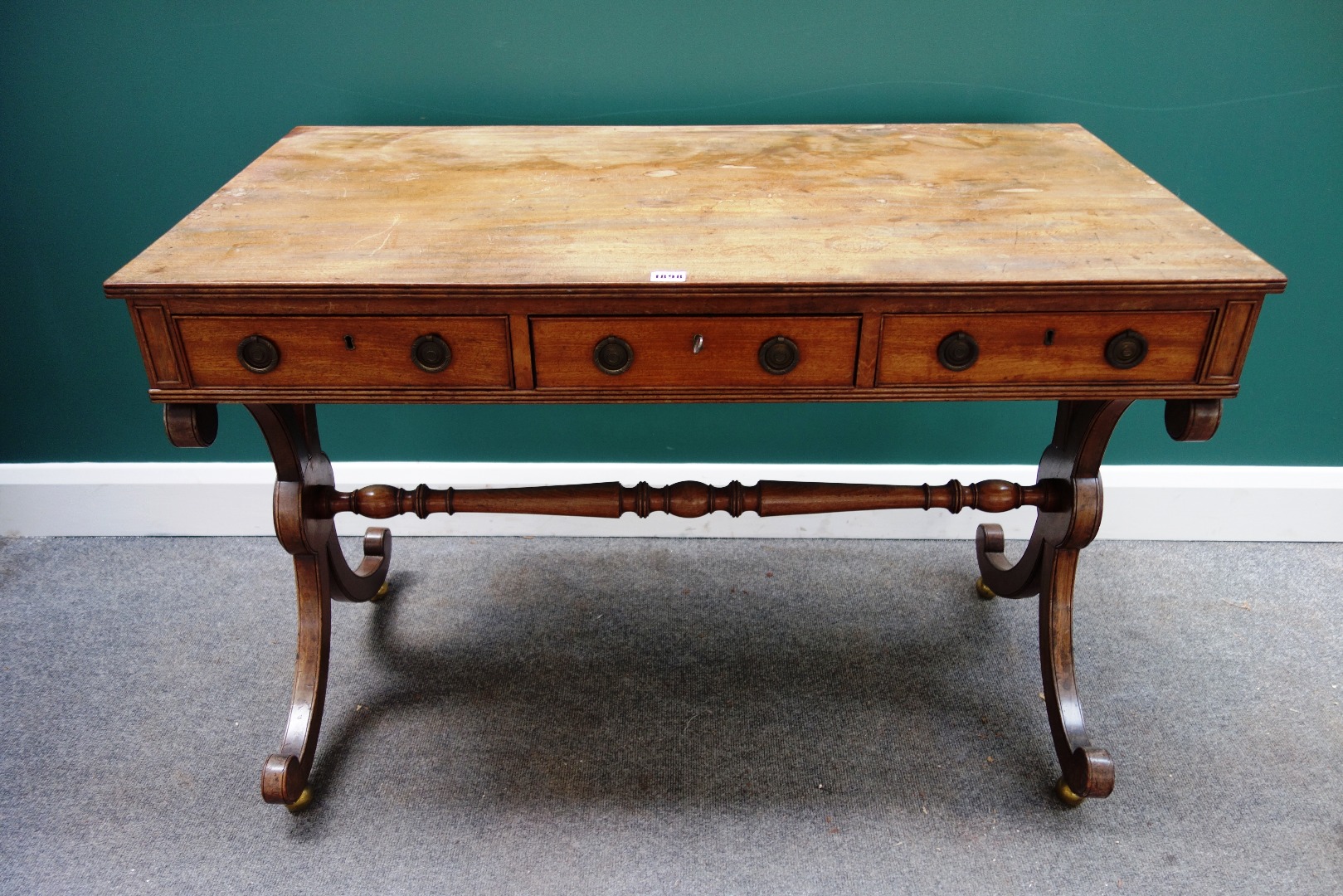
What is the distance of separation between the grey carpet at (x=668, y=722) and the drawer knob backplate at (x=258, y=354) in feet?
2.81

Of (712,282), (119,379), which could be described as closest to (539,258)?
(712,282)

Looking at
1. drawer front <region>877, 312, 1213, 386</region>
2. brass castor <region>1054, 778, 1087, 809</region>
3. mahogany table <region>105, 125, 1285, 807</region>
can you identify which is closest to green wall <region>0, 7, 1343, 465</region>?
mahogany table <region>105, 125, 1285, 807</region>

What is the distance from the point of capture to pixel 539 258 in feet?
4.16

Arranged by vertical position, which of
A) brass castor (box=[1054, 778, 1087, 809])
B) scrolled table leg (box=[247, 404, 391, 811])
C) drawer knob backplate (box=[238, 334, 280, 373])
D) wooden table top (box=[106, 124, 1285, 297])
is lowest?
brass castor (box=[1054, 778, 1087, 809])

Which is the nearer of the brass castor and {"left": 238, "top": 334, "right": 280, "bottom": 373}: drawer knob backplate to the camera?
{"left": 238, "top": 334, "right": 280, "bottom": 373}: drawer knob backplate

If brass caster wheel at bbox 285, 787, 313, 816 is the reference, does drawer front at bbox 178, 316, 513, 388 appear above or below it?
above

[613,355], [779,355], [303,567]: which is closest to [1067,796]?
[779,355]

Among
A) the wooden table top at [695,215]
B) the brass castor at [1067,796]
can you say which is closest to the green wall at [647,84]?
the wooden table top at [695,215]

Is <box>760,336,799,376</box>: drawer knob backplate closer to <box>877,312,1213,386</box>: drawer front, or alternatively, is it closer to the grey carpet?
<box>877,312,1213,386</box>: drawer front

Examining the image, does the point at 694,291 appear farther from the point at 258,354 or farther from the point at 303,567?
the point at 303,567

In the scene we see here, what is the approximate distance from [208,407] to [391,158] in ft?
1.70

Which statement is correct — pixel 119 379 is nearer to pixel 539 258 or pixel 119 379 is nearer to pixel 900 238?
pixel 539 258

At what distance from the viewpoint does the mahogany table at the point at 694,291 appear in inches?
48.2

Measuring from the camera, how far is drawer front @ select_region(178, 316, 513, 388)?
4.12 feet
